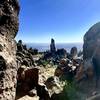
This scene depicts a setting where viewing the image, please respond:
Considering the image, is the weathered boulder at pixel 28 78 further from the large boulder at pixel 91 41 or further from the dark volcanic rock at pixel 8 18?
the dark volcanic rock at pixel 8 18

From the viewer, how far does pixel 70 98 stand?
130ft

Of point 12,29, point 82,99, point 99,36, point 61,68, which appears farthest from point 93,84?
point 12,29

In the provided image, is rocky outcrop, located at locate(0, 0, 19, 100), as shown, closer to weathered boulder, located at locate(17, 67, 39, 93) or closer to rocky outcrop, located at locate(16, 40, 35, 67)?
weathered boulder, located at locate(17, 67, 39, 93)

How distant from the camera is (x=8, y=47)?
12.7m

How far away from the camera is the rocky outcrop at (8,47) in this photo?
11.8 metres

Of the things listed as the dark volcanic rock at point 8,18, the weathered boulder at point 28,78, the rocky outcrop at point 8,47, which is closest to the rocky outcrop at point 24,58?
the weathered boulder at point 28,78

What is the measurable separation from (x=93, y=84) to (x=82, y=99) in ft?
21.7

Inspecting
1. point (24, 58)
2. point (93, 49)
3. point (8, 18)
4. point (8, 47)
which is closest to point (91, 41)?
point (93, 49)

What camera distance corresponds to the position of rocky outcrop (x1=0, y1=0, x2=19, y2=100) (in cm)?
1179

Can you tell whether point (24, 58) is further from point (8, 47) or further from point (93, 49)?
point (8, 47)

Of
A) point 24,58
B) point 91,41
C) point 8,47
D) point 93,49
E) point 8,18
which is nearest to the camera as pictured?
point 8,47

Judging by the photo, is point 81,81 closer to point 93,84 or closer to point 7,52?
point 93,84

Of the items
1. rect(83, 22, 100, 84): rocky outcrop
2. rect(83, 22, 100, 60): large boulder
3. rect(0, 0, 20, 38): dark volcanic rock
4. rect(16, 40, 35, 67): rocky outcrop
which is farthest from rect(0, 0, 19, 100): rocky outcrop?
rect(16, 40, 35, 67): rocky outcrop

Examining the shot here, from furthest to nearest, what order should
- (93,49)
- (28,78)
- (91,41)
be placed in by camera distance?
(91,41)
(93,49)
(28,78)
